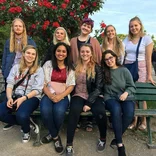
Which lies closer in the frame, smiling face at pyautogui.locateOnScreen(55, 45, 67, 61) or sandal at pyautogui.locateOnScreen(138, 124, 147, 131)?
smiling face at pyautogui.locateOnScreen(55, 45, 67, 61)

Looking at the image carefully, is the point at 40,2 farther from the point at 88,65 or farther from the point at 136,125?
the point at 136,125

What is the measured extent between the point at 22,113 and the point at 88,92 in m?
1.21

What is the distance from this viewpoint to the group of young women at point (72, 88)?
389 cm

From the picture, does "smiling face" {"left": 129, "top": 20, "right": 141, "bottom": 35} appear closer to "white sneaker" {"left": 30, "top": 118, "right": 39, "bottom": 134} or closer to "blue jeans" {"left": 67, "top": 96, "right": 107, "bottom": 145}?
"blue jeans" {"left": 67, "top": 96, "right": 107, "bottom": 145}

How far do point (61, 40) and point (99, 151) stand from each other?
2.26 meters

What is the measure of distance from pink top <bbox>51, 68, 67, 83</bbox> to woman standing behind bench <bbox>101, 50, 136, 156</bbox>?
730mm

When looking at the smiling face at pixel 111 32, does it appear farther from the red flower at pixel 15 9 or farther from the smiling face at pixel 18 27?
the red flower at pixel 15 9

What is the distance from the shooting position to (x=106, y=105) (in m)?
4.15

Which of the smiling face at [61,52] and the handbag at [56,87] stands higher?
the smiling face at [61,52]

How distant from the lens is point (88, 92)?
4.28m

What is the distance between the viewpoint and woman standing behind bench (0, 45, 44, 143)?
3995mm

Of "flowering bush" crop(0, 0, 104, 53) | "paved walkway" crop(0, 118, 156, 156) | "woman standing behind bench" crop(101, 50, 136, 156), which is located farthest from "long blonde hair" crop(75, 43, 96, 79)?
"flowering bush" crop(0, 0, 104, 53)

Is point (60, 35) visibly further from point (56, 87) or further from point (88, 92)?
point (88, 92)

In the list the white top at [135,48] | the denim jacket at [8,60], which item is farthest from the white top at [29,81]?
the white top at [135,48]
